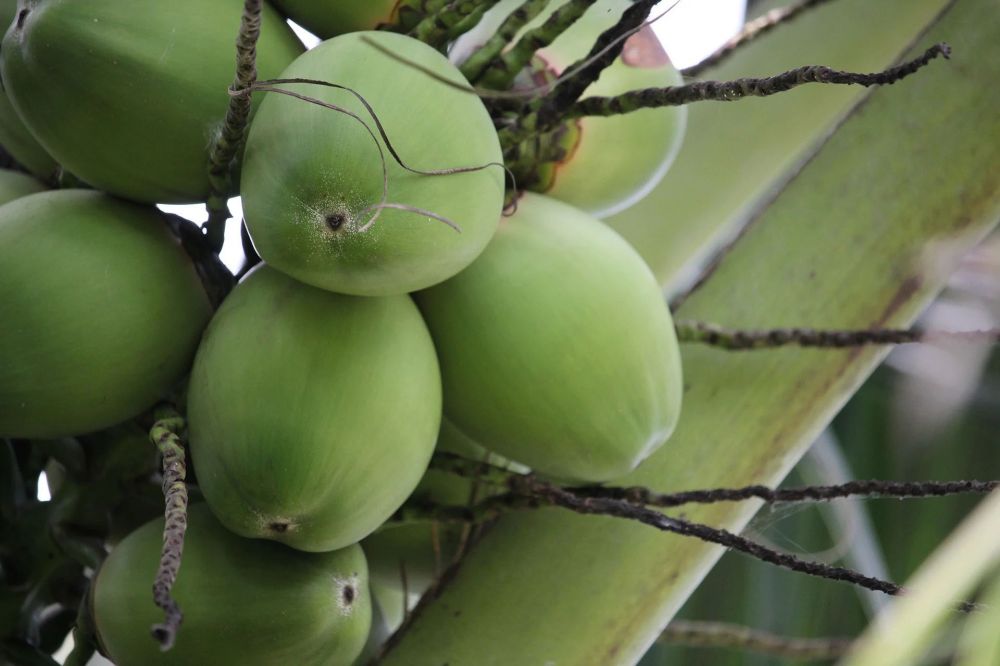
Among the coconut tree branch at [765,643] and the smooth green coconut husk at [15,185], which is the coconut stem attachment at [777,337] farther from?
the smooth green coconut husk at [15,185]

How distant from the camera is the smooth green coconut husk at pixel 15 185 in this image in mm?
741

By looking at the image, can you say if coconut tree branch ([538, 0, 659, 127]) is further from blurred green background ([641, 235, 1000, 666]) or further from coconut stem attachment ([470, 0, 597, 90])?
blurred green background ([641, 235, 1000, 666])

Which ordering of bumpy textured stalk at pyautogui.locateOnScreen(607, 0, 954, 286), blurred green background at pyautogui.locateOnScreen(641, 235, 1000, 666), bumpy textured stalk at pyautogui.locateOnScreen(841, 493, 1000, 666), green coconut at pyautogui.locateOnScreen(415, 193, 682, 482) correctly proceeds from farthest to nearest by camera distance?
1. blurred green background at pyautogui.locateOnScreen(641, 235, 1000, 666)
2. bumpy textured stalk at pyautogui.locateOnScreen(607, 0, 954, 286)
3. green coconut at pyautogui.locateOnScreen(415, 193, 682, 482)
4. bumpy textured stalk at pyautogui.locateOnScreen(841, 493, 1000, 666)

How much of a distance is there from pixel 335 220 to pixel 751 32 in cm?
42

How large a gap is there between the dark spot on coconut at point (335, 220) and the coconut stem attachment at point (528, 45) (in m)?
0.17

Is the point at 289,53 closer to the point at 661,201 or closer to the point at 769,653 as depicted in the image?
the point at 661,201

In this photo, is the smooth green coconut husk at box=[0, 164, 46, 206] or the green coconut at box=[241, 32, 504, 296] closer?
the green coconut at box=[241, 32, 504, 296]

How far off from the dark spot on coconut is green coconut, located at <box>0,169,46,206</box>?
12.3 inches

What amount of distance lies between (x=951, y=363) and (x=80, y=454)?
784mm

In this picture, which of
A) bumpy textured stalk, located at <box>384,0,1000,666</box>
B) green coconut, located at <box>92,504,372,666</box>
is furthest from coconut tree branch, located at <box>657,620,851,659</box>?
green coconut, located at <box>92,504,372,666</box>

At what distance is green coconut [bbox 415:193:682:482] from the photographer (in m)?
0.64

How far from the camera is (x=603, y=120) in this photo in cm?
74

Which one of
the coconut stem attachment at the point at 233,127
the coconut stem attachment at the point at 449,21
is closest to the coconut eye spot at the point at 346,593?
the coconut stem attachment at the point at 233,127

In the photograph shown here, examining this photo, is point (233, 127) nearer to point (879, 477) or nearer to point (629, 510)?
point (629, 510)
